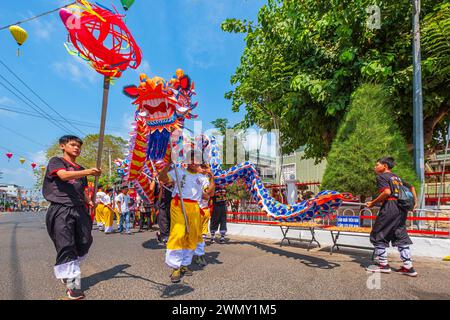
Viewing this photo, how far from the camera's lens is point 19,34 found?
595 cm

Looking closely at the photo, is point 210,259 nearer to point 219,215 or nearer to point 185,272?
point 185,272

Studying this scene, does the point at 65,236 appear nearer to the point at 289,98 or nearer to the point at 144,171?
the point at 144,171

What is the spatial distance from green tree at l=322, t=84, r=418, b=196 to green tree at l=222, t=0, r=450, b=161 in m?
0.65

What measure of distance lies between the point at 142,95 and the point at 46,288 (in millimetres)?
2784

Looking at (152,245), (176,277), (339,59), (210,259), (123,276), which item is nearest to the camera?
(176,277)

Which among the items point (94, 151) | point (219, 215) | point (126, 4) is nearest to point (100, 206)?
point (219, 215)

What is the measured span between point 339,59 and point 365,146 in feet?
8.41

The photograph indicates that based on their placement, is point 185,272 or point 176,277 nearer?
point 176,277

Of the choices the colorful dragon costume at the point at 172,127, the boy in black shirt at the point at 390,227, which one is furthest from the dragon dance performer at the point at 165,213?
the boy in black shirt at the point at 390,227

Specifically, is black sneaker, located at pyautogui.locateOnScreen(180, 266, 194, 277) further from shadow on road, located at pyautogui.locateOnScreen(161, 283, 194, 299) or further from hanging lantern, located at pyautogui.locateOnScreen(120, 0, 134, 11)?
hanging lantern, located at pyautogui.locateOnScreen(120, 0, 134, 11)

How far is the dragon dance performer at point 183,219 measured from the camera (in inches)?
153

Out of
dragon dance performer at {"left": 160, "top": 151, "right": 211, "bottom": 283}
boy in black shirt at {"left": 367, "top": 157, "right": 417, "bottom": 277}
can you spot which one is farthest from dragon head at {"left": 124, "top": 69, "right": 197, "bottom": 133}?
boy in black shirt at {"left": 367, "top": 157, "right": 417, "bottom": 277}

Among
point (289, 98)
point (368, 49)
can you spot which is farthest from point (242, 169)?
point (368, 49)
